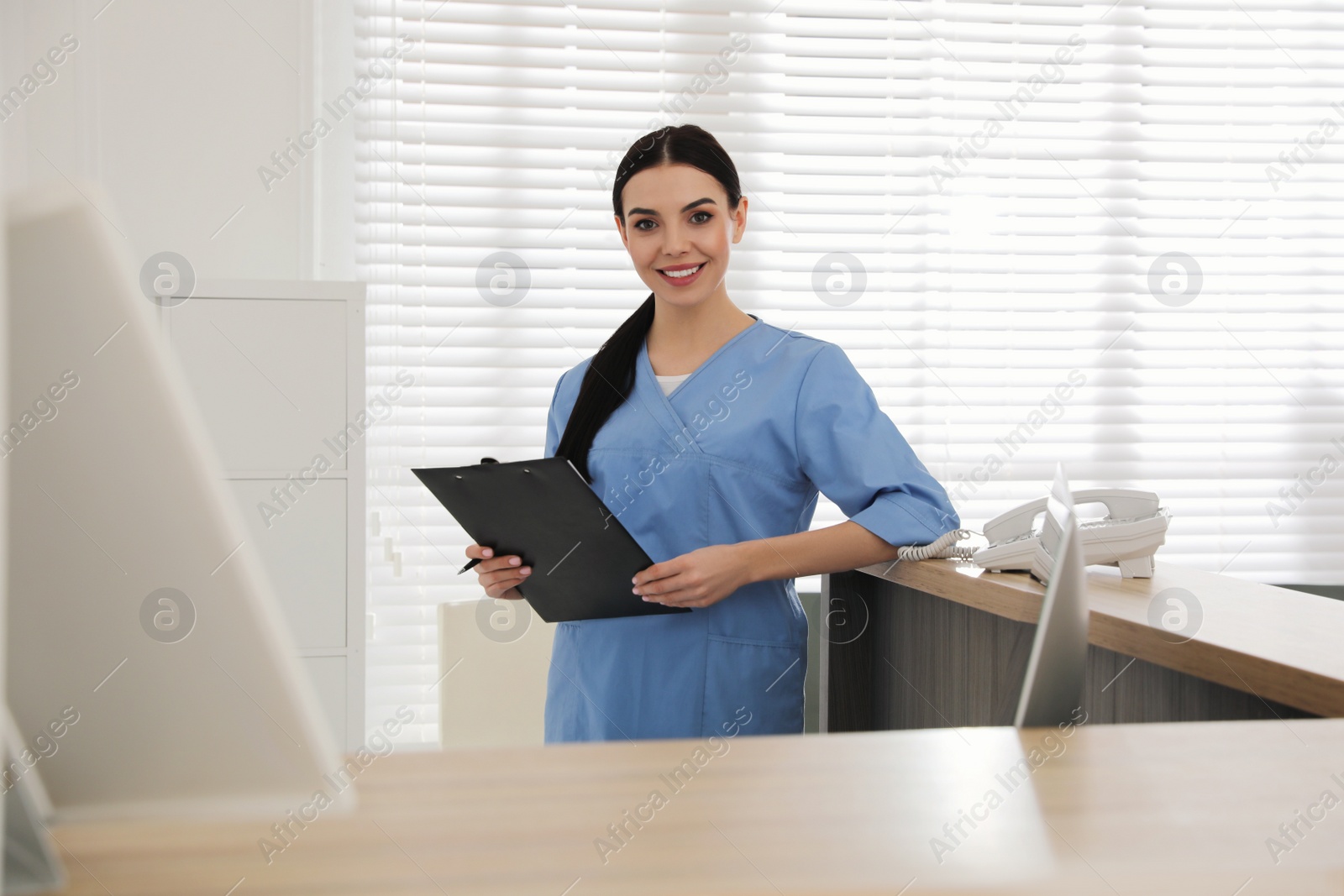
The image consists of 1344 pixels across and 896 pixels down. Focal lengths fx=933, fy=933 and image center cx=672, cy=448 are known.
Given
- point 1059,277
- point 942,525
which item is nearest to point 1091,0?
point 1059,277

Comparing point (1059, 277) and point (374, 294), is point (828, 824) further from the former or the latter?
point (1059, 277)

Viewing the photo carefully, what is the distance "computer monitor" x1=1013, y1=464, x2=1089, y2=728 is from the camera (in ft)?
1.92

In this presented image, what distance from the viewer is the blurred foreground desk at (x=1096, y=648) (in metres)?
0.90

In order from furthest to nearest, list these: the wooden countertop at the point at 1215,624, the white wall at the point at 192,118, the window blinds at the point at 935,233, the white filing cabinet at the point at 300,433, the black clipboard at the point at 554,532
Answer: the window blinds at the point at 935,233, the white wall at the point at 192,118, the white filing cabinet at the point at 300,433, the black clipboard at the point at 554,532, the wooden countertop at the point at 1215,624

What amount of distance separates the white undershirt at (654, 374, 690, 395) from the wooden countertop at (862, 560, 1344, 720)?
51 cm

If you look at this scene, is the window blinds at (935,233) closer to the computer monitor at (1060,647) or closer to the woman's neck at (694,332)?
the woman's neck at (694,332)

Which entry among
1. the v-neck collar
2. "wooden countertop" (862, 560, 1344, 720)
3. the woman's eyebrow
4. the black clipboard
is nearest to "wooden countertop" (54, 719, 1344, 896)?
"wooden countertop" (862, 560, 1344, 720)

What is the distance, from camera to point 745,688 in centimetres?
151

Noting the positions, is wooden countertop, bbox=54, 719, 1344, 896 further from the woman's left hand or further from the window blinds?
the window blinds

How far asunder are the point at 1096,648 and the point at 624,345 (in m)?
0.93

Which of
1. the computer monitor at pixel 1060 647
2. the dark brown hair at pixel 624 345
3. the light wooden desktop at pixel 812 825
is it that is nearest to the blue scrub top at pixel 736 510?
the dark brown hair at pixel 624 345

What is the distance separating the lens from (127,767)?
1.07 ft

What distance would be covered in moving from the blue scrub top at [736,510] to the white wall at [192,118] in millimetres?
1629

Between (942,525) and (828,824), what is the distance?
1224mm
